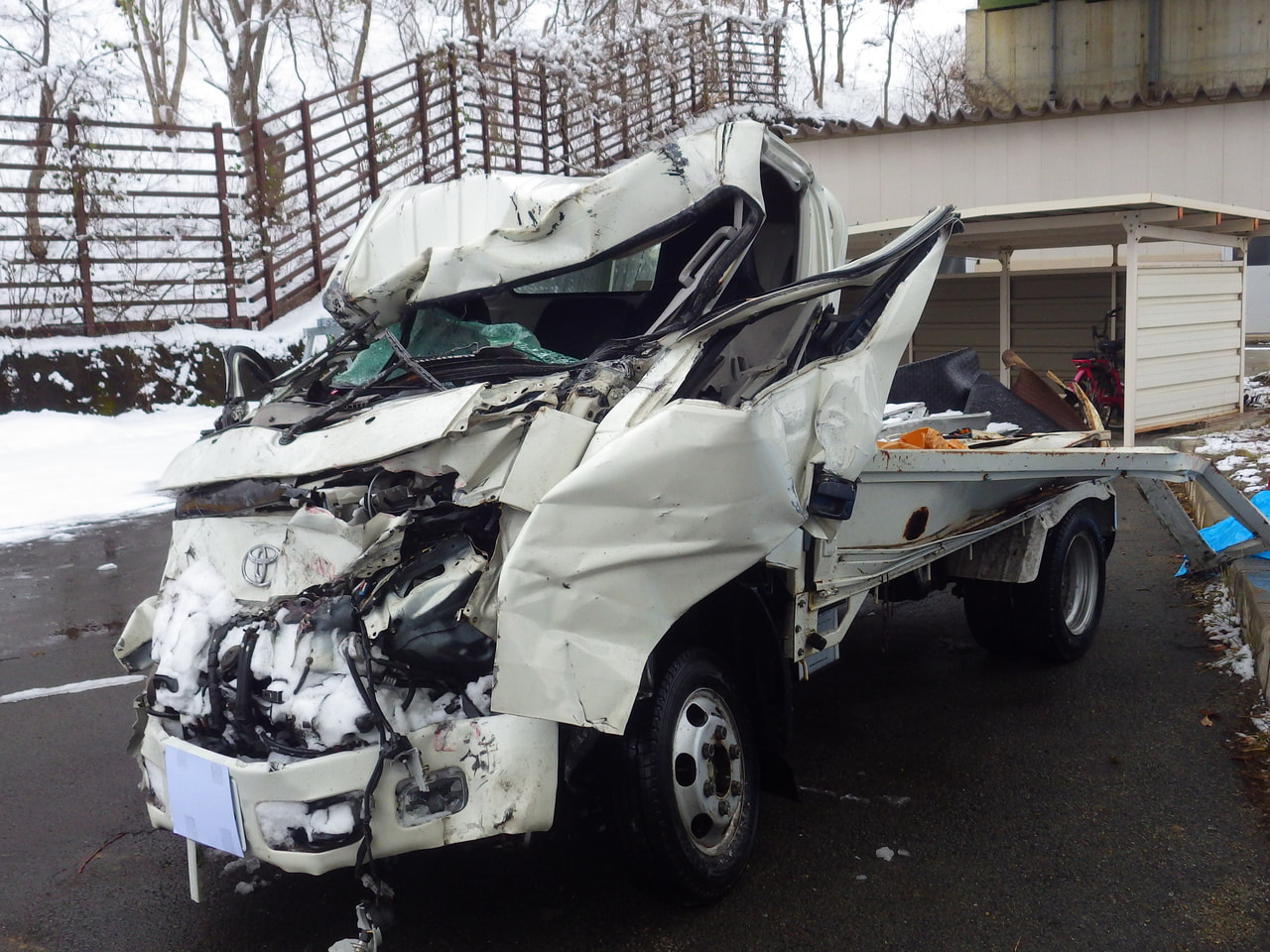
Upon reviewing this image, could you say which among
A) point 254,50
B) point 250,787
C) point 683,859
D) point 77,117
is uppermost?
point 254,50

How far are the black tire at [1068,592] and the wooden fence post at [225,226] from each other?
12.1m

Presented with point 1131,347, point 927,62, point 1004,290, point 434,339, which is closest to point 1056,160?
point 1004,290

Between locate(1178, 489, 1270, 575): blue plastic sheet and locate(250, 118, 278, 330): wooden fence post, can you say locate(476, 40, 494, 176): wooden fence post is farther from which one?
locate(1178, 489, 1270, 575): blue plastic sheet

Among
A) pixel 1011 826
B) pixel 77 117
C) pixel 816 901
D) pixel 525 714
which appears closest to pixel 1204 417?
pixel 1011 826

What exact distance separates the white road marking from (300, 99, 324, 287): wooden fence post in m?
11.0

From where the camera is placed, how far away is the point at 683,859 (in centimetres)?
308

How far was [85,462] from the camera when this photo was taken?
443 inches

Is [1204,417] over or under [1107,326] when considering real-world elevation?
under

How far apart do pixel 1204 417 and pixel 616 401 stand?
448 inches

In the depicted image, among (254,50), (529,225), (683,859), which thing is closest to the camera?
(683,859)

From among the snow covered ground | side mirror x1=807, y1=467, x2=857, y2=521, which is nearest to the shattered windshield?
side mirror x1=807, y1=467, x2=857, y2=521

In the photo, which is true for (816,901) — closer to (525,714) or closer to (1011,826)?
(1011,826)

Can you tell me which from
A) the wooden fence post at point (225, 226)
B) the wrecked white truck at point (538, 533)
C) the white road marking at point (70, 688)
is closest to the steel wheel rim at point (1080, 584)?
the wrecked white truck at point (538, 533)

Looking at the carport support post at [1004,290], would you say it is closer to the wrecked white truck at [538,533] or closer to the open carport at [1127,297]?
the open carport at [1127,297]
